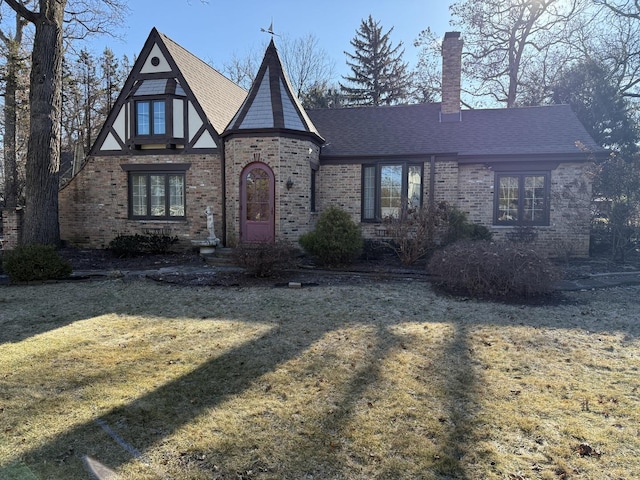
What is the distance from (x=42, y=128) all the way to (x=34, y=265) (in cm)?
491

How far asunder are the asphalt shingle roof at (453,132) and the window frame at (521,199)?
2.19 ft

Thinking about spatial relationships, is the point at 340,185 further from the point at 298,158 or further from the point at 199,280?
the point at 199,280

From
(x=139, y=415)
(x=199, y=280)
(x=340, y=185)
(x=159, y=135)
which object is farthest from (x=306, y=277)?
(x=159, y=135)

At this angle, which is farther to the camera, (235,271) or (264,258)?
(235,271)

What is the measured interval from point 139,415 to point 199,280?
6.08 metres

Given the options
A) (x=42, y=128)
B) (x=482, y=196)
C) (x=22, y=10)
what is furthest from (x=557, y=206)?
(x=22, y=10)

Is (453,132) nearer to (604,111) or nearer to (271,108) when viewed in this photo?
(271,108)

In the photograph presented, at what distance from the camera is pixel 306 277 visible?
955cm

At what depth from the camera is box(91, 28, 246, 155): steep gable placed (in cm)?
1355

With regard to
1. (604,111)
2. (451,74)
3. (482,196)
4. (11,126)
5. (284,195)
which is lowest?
(284,195)

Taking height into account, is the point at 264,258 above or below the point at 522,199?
below

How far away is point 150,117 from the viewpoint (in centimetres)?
1380

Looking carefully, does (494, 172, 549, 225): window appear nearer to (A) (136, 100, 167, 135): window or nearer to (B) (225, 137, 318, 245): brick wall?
(B) (225, 137, 318, 245): brick wall

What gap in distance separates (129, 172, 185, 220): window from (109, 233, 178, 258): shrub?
2.75ft
